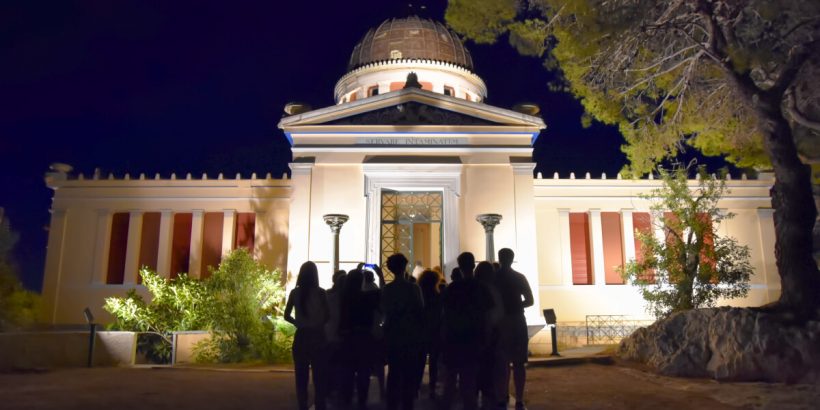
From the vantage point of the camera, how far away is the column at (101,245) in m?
20.5

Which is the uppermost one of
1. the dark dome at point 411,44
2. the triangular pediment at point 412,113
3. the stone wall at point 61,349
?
the dark dome at point 411,44

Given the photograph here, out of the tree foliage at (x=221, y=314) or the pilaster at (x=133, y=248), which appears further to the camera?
the pilaster at (x=133, y=248)

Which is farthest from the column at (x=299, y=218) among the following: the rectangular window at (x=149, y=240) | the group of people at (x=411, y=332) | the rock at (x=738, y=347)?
the group of people at (x=411, y=332)

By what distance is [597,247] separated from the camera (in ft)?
66.4

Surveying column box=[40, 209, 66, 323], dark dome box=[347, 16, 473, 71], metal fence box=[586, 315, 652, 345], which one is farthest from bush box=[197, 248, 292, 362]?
dark dome box=[347, 16, 473, 71]

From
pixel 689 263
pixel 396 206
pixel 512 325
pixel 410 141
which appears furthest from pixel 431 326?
pixel 396 206

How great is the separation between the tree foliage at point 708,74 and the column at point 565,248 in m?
5.51

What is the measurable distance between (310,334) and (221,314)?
809cm

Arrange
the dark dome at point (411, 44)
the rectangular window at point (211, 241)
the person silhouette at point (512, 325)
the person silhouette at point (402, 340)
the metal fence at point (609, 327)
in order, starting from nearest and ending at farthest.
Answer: the person silhouette at point (402, 340) < the person silhouette at point (512, 325) < the metal fence at point (609, 327) < the rectangular window at point (211, 241) < the dark dome at point (411, 44)

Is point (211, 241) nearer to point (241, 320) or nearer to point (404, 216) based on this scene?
point (404, 216)

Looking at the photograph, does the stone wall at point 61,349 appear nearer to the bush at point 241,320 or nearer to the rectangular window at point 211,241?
the bush at point 241,320

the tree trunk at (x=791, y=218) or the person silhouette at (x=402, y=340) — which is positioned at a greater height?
the tree trunk at (x=791, y=218)

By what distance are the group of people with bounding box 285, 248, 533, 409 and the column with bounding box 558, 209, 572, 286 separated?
45.1ft

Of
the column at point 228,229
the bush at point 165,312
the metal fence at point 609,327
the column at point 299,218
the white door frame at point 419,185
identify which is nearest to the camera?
the bush at point 165,312
